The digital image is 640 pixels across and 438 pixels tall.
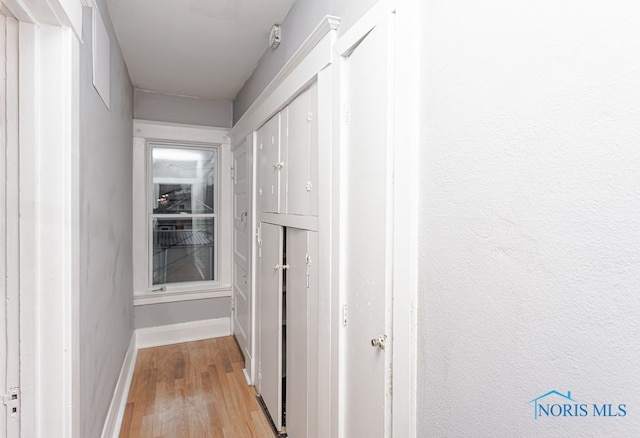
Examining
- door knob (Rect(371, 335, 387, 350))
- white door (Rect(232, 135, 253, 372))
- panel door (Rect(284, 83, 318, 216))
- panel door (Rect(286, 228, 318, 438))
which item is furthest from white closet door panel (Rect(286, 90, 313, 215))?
white door (Rect(232, 135, 253, 372))

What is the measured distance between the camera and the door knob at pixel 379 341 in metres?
1.06

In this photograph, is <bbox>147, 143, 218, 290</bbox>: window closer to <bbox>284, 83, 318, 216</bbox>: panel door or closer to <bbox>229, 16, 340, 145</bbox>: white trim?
<bbox>229, 16, 340, 145</bbox>: white trim

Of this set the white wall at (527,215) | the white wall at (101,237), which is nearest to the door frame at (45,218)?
the white wall at (101,237)

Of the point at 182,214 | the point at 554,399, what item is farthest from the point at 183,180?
the point at 554,399

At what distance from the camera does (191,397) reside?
8.36 ft

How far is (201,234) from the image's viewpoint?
148 inches

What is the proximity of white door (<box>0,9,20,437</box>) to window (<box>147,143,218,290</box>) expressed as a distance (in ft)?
8.31

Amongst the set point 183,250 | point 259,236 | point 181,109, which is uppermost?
point 181,109

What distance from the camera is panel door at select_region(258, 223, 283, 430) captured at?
2115mm

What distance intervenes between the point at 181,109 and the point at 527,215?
11.8 ft

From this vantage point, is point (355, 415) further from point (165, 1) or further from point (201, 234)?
point (201, 234)

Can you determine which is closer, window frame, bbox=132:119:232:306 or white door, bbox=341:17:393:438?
white door, bbox=341:17:393:438

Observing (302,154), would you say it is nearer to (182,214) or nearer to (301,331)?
(301,331)

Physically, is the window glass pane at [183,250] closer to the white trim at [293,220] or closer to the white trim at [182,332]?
the white trim at [182,332]
